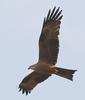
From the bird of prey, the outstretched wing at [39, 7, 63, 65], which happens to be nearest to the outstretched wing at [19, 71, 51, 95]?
the bird of prey

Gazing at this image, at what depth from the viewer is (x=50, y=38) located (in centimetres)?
912

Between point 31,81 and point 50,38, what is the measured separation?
5.65 ft

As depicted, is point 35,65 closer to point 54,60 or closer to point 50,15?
point 54,60

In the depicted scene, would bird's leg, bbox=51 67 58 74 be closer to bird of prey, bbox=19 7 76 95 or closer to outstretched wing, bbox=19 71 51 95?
bird of prey, bbox=19 7 76 95

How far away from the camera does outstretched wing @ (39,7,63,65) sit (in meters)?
8.95

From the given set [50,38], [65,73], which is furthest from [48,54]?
[65,73]

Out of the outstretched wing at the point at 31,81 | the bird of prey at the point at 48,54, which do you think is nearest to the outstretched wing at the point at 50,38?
the bird of prey at the point at 48,54

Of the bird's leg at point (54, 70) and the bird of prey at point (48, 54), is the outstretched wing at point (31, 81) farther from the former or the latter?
the bird's leg at point (54, 70)

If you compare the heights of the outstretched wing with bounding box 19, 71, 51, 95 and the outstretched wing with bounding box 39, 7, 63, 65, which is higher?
the outstretched wing with bounding box 39, 7, 63, 65

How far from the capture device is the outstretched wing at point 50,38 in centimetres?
895

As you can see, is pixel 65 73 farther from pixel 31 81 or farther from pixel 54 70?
pixel 31 81

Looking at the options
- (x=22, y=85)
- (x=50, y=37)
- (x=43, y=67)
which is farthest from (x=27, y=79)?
(x=50, y=37)

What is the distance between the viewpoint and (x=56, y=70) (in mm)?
8414

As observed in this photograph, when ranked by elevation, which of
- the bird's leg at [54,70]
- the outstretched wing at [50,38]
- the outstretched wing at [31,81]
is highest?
the outstretched wing at [50,38]
